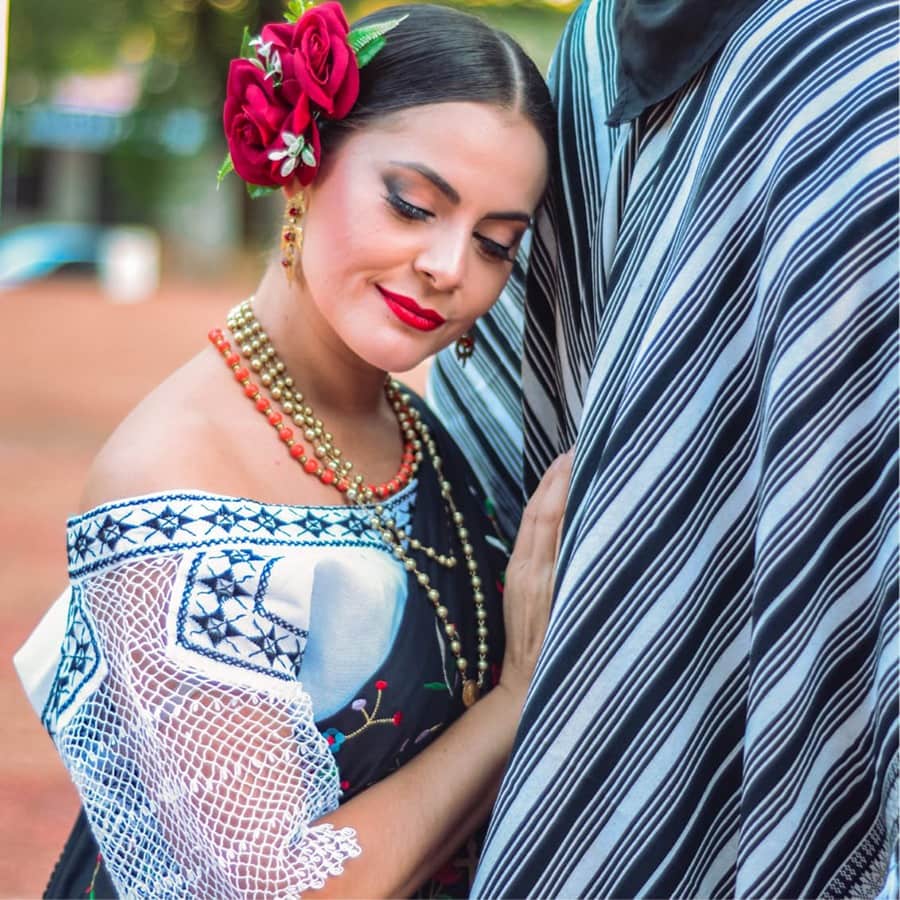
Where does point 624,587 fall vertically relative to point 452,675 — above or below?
above

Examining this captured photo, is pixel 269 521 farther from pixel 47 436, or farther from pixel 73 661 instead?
pixel 47 436

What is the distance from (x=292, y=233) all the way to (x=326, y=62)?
29cm

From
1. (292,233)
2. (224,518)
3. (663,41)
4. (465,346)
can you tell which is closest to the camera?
(663,41)

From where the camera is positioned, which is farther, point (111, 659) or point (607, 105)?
point (607, 105)

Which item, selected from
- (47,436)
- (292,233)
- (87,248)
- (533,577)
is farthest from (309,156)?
(87,248)

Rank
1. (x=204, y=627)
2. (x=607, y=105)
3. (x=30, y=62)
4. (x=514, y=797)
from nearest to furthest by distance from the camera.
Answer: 1. (x=514, y=797)
2. (x=204, y=627)
3. (x=607, y=105)
4. (x=30, y=62)

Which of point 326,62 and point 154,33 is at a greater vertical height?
point 326,62

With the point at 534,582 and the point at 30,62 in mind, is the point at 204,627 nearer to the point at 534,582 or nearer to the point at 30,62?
the point at 534,582

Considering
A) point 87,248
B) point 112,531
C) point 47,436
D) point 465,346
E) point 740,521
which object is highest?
point 740,521

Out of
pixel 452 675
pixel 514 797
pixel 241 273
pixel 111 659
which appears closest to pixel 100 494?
pixel 111 659

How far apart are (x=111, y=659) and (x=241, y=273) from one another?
28.1m

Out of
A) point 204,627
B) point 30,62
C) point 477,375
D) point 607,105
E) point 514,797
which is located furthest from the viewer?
point 30,62

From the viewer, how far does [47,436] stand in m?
11.3

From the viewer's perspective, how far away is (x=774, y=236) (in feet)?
5.13
